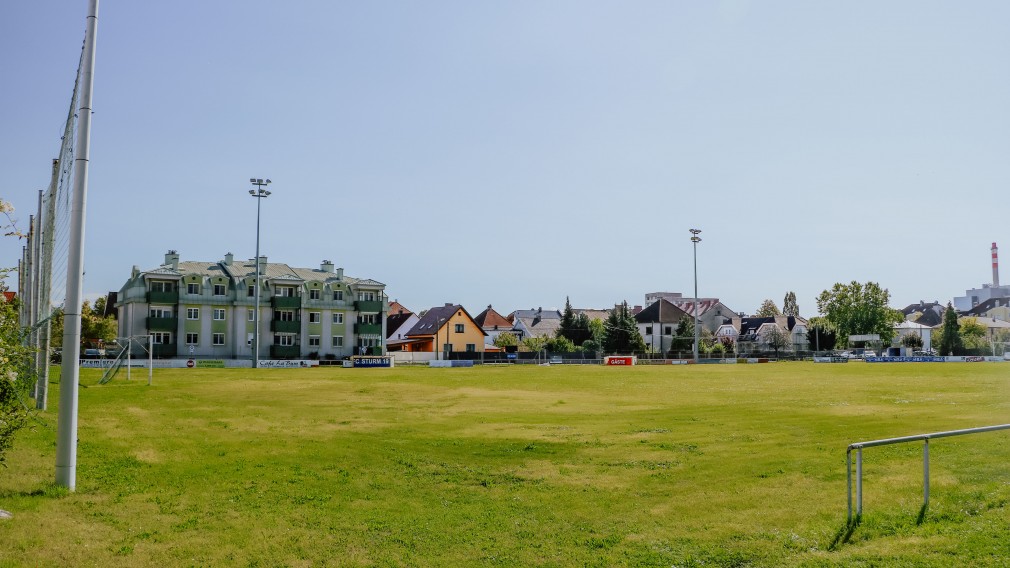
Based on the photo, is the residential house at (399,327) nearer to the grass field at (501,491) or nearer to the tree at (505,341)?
the tree at (505,341)

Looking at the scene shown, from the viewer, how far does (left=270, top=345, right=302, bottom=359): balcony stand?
267ft

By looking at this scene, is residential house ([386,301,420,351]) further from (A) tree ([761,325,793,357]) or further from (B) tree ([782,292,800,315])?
(B) tree ([782,292,800,315])

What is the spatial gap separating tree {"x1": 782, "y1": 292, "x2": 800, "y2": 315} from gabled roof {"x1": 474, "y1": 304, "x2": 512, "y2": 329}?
95.2 m

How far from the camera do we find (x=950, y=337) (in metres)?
103

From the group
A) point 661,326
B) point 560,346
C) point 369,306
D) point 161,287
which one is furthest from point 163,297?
point 661,326

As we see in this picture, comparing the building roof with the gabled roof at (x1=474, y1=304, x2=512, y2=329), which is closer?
the building roof

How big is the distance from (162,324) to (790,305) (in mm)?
162927

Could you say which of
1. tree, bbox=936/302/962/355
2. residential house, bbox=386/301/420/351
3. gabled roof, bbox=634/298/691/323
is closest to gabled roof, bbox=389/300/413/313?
residential house, bbox=386/301/420/351

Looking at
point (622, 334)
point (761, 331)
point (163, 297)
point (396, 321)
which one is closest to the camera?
point (163, 297)

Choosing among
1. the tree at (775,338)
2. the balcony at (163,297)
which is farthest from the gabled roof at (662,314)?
the balcony at (163,297)

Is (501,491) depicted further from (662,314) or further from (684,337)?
(662,314)

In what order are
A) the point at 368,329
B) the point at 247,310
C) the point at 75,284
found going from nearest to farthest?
the point at 75,284, the point at 247,310, the point at 368,329

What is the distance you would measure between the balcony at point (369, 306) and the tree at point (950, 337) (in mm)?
77265

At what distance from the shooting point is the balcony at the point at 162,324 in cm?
7500
